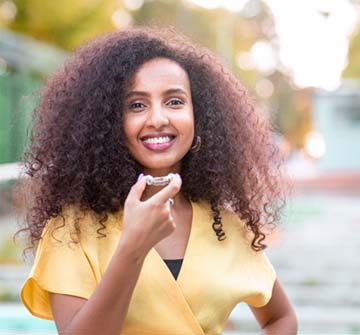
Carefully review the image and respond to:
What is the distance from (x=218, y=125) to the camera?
6.57 feet

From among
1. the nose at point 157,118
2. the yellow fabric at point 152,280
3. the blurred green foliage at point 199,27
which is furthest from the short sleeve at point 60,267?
the blurred green foliage at point 199,27

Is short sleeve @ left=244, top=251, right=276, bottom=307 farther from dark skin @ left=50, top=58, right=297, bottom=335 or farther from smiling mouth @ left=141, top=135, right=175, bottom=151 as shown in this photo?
smiling mouth @ left=141, top=135, right=175, bottom=151

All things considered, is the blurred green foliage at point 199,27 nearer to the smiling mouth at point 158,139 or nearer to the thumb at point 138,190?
the smiling mouth at point 158,139

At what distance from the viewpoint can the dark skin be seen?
1.55 m

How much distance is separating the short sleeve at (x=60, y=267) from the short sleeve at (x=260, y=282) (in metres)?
0.35

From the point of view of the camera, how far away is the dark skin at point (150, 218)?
5.08ft

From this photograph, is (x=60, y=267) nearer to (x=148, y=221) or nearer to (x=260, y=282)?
(x=148, y=221)

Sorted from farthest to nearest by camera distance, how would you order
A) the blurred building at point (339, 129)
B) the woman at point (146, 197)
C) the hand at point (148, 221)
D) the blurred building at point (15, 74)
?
the blurred building at point (339, 129)
the blurred building at point (15, 74)
the woman at point (146, 197)
the hand at point (148, 221)

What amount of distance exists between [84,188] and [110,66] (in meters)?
0.26

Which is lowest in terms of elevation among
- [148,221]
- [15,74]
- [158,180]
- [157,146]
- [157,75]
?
[148,221]

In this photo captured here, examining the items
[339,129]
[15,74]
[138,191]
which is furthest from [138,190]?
[339,129]

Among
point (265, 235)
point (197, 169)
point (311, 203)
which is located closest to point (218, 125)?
point (197, 169)

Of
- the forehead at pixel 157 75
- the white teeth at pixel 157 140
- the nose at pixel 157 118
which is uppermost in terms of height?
the forehead at pixel 157 75

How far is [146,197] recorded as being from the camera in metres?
1.87
